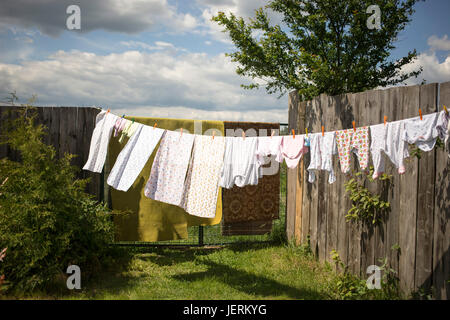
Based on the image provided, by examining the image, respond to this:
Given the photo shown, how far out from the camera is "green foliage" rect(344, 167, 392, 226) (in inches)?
139

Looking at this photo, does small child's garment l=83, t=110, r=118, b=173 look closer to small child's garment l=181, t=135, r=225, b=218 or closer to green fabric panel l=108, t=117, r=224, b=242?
green fabric panel l=108, t=117, r=224, b=242

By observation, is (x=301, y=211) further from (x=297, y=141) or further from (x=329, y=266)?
(x=297, y=141)

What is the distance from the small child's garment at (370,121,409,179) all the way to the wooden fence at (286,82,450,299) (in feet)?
0.83

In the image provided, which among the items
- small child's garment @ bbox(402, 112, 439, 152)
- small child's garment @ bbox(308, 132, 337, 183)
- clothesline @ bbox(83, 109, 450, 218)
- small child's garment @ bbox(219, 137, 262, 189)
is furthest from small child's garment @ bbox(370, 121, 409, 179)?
small child's garment @ bbox(219, 137, 262, 189)

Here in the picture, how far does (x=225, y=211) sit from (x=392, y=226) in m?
2.79

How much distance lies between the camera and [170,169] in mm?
4105

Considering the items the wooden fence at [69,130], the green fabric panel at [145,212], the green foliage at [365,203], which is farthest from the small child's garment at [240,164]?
the wooden fence at [69,130]

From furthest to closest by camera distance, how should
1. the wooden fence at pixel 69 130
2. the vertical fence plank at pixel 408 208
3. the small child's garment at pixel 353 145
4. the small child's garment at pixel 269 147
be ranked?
the wooden fence at pixel 69 130, the small child's garment at pixel 269 147, the small child's garment at pixel 353 145, the vertical fence plank at pixel 408 208

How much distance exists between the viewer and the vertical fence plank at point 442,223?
2.87 m

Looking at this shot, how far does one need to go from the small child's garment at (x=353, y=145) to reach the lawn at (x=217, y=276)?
1572mm

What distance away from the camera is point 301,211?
520 centimetres

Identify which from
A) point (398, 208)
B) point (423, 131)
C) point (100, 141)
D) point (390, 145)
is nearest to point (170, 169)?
point (100, 141)

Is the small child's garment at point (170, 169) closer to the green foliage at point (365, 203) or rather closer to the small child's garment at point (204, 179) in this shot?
the small child's garment at point (204, 179)
